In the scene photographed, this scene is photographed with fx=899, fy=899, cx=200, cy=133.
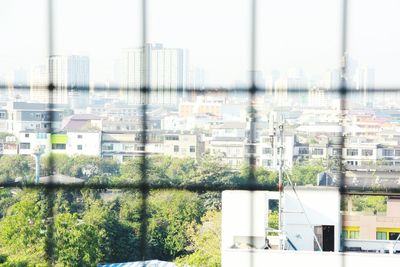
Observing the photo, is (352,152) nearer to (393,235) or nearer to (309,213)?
(309,213)

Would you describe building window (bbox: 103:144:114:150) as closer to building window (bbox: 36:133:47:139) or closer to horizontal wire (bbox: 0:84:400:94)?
building window (bbox: 36:133:47:139)

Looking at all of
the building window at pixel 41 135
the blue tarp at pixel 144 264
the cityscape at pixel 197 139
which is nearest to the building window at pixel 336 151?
the cityscape at pixel 197 139

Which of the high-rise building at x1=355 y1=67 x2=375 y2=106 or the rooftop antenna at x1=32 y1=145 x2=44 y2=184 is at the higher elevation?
the high-rise building at x1=355 y1=67 x2=375 y2=106

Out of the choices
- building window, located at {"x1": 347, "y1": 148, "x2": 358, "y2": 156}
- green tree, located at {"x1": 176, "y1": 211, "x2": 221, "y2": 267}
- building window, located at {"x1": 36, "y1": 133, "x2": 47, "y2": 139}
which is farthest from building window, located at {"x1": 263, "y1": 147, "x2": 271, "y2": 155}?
building window, located at {"x1": 36, "y1": 133, "x2": 47, "y2": 139}

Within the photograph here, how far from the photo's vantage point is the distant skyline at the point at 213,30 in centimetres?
431

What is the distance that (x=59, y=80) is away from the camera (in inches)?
155

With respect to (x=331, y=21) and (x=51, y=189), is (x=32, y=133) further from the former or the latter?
(x=331, y=21)

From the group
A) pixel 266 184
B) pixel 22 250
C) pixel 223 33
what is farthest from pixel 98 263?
pixel 223 33

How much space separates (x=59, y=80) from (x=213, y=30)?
3.10ft

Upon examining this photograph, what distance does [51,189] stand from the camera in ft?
12.9

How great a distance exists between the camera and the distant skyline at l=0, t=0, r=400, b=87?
431 cm

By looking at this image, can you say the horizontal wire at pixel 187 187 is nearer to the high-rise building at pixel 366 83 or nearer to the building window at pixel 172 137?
the building window at pixel 172 137

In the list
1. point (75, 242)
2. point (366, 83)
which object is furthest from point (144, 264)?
point (366, 83)

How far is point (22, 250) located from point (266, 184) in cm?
129
